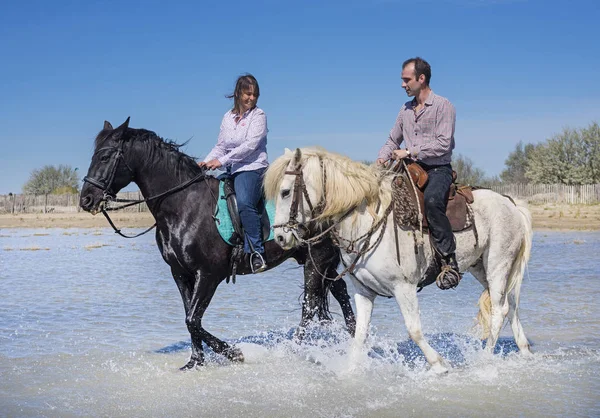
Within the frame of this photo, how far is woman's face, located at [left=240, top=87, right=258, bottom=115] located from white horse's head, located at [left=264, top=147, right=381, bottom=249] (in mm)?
1331

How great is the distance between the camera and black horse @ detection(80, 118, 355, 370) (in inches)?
260

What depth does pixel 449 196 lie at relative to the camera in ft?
20.5

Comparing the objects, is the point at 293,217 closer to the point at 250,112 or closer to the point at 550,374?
the point at 250,112

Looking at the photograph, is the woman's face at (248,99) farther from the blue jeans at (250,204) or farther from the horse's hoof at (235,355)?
the horse's hoof at (235,355)

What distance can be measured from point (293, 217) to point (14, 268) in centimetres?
1271

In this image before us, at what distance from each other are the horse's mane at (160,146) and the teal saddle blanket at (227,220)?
484mm

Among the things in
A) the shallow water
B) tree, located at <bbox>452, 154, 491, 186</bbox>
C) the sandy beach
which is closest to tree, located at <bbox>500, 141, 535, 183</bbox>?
tree, located at <bbox>452, 154, 491, 186</bbox>

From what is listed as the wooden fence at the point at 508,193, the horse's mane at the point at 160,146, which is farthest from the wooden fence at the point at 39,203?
the horse's mane at the point at 160,146

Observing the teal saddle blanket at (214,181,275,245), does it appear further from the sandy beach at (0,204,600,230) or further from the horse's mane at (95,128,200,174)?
the sandy beach at (0,204,600,230)

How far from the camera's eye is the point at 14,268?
15961 millimetres

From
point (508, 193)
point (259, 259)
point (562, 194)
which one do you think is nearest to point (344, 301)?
point (259, 259)

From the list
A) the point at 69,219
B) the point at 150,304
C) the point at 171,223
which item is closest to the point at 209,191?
the point at 171,223

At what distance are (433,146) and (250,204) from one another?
1.97 metres

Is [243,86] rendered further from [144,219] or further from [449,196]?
[144,219]
